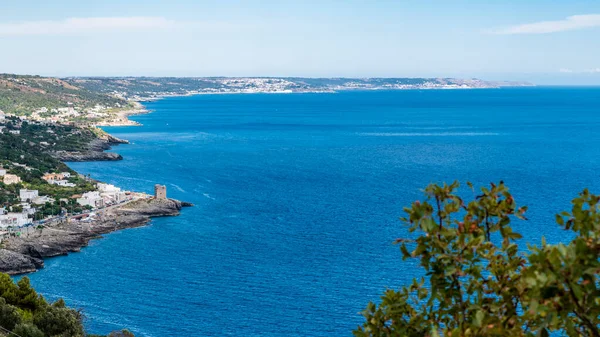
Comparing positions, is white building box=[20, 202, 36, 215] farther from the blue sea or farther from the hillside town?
the blue sea

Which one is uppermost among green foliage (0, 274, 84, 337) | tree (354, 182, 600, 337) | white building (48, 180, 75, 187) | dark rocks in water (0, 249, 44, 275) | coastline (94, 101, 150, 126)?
tree (354, 182, 600, 337)

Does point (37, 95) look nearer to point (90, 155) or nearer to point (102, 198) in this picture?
point (90, 155)

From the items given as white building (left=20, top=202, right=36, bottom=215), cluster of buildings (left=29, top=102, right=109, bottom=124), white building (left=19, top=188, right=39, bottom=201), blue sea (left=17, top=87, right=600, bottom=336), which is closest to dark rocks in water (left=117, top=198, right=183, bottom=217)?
blue sea (left=17, top=87, right=600, bottom=336)

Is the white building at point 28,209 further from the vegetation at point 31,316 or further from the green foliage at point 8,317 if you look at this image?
the green foliage at point 8,317

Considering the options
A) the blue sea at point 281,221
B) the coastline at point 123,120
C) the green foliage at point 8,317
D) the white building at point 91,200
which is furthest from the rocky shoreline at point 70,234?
the coastline at point 123,120

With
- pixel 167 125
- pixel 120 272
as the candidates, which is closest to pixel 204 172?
pixel 120 272

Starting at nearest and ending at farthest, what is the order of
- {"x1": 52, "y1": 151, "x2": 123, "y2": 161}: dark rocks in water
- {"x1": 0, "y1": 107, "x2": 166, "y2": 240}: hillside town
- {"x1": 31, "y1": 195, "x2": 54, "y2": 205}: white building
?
1. {"x1": 0, "y1": 107, "x2": 166, "y2": 240}: hillside town
2. {"x1": 31, "y1": 195, "x2": 54, "y2": 205}: white building
3. {"x1": 52, "y1": 151, "x2": 123, "y2": 161}: dark rocks in water

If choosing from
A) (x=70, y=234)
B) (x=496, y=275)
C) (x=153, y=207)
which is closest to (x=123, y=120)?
(x=153, y=207)
